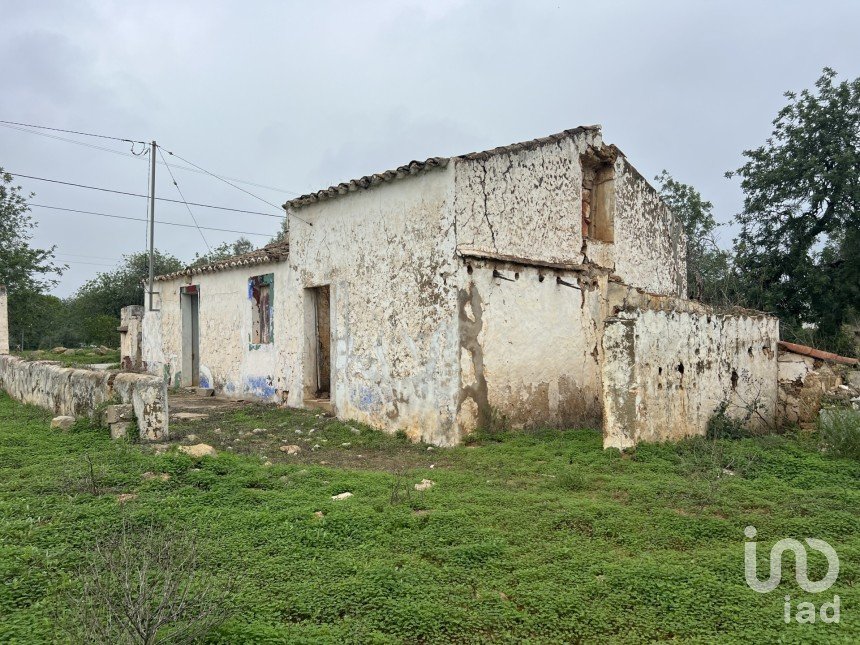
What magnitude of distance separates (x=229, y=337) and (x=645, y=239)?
357 inches

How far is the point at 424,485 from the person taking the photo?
5918mm

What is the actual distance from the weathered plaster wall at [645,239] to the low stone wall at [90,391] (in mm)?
7503

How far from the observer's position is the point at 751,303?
1656 cm

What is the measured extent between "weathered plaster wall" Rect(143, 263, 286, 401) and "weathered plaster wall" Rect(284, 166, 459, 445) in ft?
6.90

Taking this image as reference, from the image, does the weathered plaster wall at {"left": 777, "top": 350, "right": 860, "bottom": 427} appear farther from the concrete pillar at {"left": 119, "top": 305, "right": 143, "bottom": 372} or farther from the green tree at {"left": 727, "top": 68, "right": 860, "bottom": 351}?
the concrete pillar at {"left": 119, "top": 305, "right": 143, "bottom": 372}

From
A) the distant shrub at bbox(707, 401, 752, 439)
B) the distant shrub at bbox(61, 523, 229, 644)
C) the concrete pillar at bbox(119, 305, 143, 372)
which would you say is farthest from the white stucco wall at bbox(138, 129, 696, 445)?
the concrete pillar at bbox(119, 305, 143, 372)

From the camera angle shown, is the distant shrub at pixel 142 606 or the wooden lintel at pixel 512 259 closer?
the distant shrub at pixel 142 606

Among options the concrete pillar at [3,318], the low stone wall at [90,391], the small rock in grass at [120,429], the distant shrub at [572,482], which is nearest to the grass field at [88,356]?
the concrete pillar at [3,318]

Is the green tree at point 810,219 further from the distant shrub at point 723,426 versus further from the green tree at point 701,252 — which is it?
the distant shrub at point 723,426

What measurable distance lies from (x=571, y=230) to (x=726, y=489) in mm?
5240

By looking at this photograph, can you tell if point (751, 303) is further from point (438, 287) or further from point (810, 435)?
point (438, 287)

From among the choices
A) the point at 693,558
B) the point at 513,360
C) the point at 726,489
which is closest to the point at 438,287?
the point at 513,360

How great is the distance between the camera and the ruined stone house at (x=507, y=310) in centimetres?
770

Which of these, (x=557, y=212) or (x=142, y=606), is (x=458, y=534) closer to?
(x=142, y=606)
